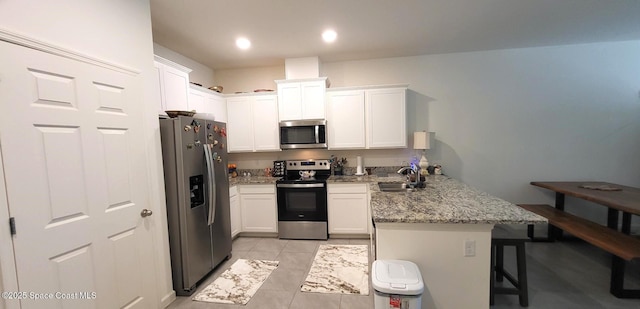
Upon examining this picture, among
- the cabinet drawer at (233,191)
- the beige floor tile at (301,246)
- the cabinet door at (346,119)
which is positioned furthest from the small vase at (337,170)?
the cabinet drawer at (233,191)

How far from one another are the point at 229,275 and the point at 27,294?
1.57 m

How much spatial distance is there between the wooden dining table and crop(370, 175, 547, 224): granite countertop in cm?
133

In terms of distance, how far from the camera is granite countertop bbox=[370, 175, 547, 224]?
5.14 ft

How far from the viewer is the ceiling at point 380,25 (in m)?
2.28

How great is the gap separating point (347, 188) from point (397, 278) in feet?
6.49

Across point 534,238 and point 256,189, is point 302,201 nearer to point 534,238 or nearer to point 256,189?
point 256,189

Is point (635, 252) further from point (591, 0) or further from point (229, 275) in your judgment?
point (229, 275)

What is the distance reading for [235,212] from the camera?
139 inches

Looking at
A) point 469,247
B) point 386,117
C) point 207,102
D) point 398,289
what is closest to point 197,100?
point 207,102

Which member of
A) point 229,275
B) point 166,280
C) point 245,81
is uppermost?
point 245,81

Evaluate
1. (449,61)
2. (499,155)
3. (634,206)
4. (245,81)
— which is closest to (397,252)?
(634,206)

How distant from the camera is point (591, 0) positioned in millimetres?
2258

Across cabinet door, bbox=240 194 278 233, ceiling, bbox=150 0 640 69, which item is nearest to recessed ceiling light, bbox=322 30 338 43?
ceiling, bbox=150 0 640 69

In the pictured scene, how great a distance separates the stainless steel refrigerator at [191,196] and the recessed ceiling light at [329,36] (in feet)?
5.57
